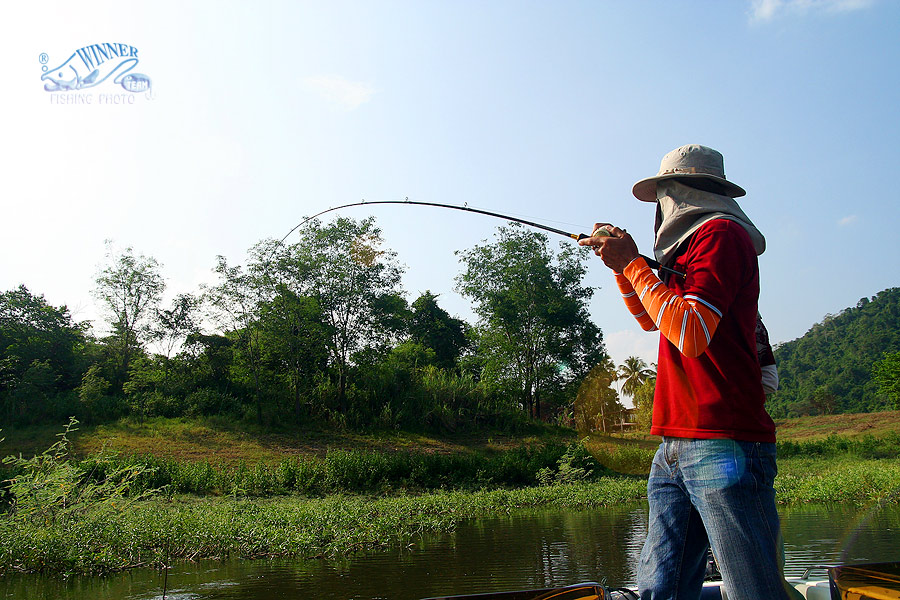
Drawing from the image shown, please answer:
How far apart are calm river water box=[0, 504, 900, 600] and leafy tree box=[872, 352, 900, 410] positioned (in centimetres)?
2973

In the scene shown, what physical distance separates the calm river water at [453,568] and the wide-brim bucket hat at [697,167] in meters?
3.98

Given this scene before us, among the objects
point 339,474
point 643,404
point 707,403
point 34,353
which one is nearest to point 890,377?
point 643,404

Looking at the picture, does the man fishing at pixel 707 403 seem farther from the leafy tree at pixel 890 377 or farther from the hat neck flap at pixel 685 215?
the leafy tree at pixel 890 377

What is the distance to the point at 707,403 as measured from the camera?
1613mm

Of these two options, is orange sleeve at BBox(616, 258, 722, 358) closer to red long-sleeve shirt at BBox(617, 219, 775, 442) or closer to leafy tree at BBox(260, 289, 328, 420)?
red long-sleeve shirt at BBox(617, 219, 775, 442)

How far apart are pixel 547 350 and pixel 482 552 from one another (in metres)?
18.8

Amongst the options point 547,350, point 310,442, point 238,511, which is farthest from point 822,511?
point 547,350

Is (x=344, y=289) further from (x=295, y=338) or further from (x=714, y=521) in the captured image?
(x=714, y=521)

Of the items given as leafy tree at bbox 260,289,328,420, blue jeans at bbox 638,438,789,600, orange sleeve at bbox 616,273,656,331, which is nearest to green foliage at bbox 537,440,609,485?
leafy tree at bbox 260,289,328,420

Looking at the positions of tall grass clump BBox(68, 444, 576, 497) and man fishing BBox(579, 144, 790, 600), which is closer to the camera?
man fishing BBox(579, 144, 790, 600)

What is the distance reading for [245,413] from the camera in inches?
740

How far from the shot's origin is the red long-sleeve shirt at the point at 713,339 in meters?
1.58

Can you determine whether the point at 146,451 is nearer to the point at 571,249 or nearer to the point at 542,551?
the point at 542,551

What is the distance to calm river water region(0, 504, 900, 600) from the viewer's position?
16.6 ft
